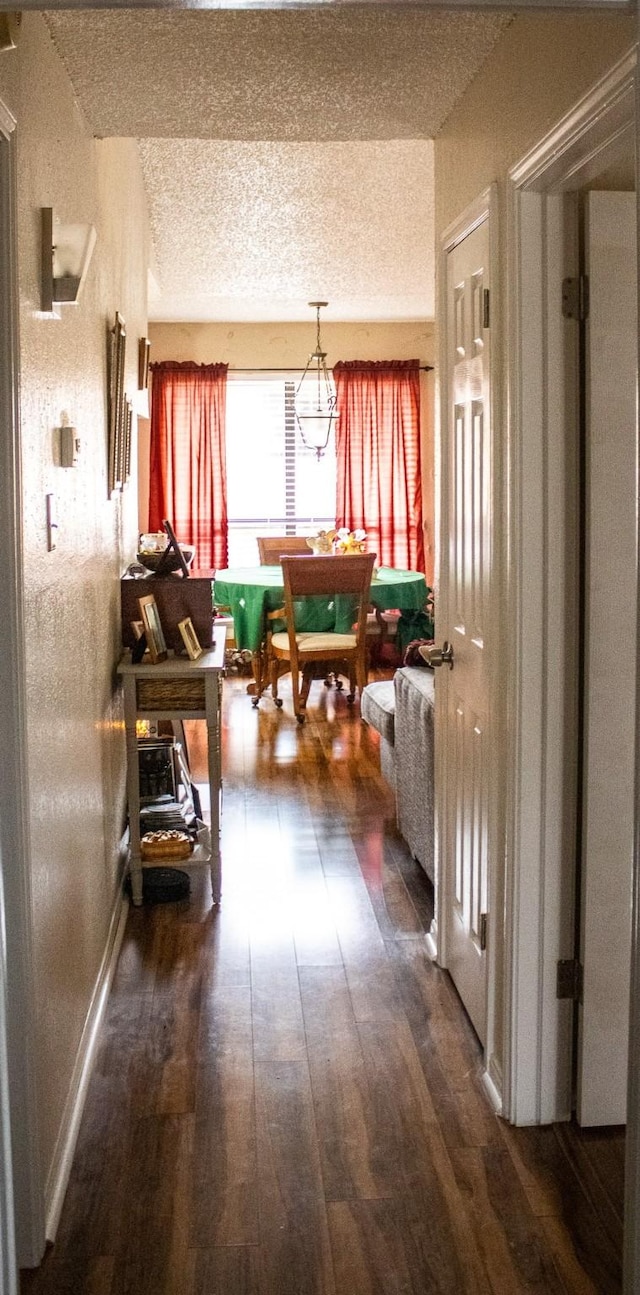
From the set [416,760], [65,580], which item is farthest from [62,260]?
[416,760]

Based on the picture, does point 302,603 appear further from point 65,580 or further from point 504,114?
point 504,114

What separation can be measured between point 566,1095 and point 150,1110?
2.95 feet

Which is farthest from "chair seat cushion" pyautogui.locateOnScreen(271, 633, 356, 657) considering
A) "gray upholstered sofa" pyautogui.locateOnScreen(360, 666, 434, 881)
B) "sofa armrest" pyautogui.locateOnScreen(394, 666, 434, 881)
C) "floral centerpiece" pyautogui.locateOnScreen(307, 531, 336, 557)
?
"sofa armrest" pyautogui.locateOnScreen(394, 666, 434, 881)

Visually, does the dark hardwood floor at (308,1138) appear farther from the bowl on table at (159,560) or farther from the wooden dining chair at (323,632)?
the wooden dining chair at (323,632)

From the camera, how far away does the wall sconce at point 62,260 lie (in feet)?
7.61

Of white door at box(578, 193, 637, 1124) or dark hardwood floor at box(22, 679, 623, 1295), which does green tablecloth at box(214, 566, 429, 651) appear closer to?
dark hardwood floor at box(22, 679, 623, 1295)

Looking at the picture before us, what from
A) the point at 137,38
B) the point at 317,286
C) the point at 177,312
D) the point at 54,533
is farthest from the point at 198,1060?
the point at 177,312

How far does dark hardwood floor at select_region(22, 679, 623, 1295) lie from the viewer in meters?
2.16

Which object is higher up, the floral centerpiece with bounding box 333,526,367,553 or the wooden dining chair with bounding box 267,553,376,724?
the floral centerpiece with bounding box 333,526,367,553

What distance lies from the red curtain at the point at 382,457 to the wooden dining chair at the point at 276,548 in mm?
771

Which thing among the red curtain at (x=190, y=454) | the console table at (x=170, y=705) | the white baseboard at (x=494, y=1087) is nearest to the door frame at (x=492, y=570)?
the white baseboard at (x=494, y=1087)

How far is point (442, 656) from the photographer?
328cm

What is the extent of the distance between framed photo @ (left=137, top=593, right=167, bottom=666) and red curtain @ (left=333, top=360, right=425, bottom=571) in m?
5.60

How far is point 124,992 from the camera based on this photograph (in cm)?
336
